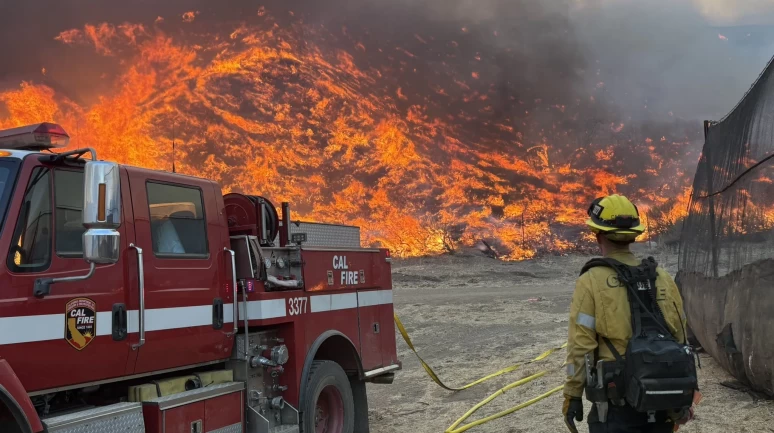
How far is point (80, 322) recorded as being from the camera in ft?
13.7

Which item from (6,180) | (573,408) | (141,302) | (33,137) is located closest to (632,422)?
(573,408)

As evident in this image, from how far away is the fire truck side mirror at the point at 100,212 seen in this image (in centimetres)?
350

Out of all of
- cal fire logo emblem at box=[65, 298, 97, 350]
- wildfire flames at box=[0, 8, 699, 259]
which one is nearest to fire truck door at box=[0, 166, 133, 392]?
cal fire logo emblem at box=[65, 298, 97, 350]

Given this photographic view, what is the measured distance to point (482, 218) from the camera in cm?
3575

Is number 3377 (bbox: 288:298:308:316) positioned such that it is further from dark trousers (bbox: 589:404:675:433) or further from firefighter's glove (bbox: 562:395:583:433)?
dark trousers (bbox: 589:404:675:433)

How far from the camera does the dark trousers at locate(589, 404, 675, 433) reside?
357 cm

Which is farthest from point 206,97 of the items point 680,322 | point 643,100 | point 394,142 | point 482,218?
point 680,322

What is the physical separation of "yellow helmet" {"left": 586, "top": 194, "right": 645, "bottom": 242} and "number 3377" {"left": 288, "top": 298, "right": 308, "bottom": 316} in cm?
299

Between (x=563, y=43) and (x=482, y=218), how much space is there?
14109mm

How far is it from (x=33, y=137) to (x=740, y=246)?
654 centimetres

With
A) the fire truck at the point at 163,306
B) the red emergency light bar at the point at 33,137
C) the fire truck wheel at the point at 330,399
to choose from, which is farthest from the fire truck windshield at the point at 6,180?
the fire truck wheel at the point at 330,399

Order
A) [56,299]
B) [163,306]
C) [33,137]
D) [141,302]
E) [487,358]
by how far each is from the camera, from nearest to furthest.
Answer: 1. [56,299]
2. [33,137]
3. [141,302]
4. [163,306]
5. [487,358]

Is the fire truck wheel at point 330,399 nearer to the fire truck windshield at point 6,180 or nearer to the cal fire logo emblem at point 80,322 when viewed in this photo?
the cal fire logo emblem at point 80,322

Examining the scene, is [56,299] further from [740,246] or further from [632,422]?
[740,246]
